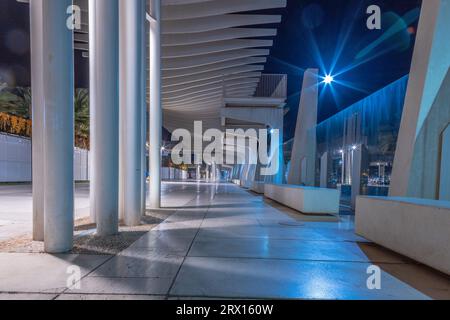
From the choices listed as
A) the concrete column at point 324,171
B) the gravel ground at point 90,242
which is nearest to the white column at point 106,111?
the gravel ground at point 90,242

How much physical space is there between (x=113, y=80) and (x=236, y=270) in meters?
4.86

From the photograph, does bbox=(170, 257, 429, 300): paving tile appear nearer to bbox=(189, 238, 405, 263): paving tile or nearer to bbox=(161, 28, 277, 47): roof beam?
bbox=(189, 238, 405, 263): paving tile

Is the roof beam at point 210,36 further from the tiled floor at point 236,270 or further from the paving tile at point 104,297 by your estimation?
the paving tile at point 104,297

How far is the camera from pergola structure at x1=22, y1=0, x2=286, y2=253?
5262 millimetres

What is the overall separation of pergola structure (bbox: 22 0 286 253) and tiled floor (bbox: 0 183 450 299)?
1.31 meters

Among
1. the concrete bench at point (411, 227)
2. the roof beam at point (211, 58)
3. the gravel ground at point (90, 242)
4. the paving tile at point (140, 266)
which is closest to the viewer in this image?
the paving tile at point (140, 266)

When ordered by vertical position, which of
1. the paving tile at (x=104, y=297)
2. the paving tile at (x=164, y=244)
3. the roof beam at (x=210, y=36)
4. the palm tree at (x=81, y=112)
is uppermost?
the roof beam at (x=210, y=36)

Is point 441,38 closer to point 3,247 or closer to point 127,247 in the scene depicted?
point 127,247

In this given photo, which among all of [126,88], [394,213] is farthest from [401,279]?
[126,88]

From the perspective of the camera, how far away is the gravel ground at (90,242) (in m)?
5.42

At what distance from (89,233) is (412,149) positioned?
7.60 m

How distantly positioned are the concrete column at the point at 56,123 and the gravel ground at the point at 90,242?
42 cm

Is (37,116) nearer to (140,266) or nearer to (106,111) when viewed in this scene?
(106,111)
